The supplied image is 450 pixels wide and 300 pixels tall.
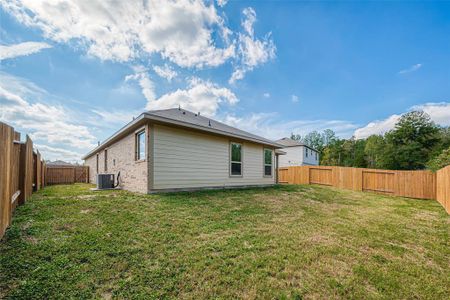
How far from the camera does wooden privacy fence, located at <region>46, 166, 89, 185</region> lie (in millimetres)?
14922

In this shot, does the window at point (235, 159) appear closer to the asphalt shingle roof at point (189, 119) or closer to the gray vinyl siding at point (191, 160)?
the gray vinyl siding at point (191, 160)

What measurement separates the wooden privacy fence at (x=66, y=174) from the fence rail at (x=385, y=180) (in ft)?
62.9

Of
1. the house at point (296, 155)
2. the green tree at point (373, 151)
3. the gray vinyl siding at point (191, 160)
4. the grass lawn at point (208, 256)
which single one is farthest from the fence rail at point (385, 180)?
the green tree at point (373, 151)

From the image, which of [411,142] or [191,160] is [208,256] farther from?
[411,142]

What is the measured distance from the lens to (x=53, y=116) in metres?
9.87

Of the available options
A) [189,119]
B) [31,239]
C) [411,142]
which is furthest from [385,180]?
[411,142]

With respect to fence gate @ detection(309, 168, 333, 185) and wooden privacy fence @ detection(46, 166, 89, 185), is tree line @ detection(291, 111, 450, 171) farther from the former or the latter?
wooden privacy fence @ detection(46, 166, 89, 185)

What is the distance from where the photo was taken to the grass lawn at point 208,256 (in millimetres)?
2047

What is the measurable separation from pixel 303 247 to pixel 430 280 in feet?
4.99

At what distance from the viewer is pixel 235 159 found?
32.6 ft

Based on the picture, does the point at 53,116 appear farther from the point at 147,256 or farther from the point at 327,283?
the point at 327,283

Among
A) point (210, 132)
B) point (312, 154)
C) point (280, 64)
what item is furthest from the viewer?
point (312, 154)

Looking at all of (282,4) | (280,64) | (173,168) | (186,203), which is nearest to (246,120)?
(280,64)

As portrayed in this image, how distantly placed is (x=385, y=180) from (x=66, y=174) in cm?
2302
